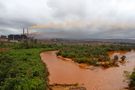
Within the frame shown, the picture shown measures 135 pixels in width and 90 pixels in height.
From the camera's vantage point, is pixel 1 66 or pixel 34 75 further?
pixel 1 66

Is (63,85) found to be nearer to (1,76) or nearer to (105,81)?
(105,81)

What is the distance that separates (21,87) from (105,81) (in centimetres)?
1018

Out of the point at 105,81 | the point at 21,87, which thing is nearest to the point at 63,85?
the point at 105,81

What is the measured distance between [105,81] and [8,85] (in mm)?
9786

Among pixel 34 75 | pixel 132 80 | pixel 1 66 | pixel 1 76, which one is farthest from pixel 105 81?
pixel 1 66

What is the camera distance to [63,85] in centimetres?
2172

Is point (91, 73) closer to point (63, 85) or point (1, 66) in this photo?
point (63, 85)

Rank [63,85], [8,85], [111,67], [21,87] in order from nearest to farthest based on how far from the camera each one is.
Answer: [21,87]
[8,85]
[63,85]
[111,67]

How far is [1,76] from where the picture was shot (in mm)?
23094

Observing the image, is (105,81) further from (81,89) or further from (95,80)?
(81,89)

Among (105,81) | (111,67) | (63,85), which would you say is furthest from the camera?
(111,67)

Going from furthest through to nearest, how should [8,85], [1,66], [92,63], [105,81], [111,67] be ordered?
1. [92,63]
2. [111,67]
3. [1,66]
4. [105,81]
5. [8,85]

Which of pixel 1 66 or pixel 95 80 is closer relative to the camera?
pixel 95 80

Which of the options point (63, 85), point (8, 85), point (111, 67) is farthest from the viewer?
point (111, 67)
